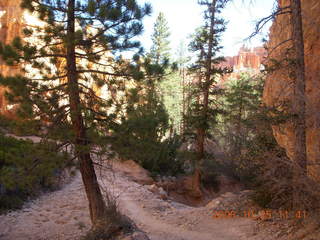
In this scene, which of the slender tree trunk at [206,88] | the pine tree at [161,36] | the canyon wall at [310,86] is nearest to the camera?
the canyon wall at [310,86]

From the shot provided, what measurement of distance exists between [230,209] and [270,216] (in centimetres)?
212

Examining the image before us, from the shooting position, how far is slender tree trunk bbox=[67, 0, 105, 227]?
20.7ft

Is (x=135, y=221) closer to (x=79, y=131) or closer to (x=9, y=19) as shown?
(x=79, y=131)

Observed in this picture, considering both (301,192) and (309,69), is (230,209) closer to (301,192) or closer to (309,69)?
(301,192)

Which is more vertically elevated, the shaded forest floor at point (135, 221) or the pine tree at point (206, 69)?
the pine tree at point (206, 69)

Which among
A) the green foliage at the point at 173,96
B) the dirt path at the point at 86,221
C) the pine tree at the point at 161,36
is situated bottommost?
the dirt path at the point at 86,221

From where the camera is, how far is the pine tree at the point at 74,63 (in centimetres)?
609

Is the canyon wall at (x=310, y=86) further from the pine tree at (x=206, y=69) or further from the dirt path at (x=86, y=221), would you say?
the pine tree at (x=206, y=69)

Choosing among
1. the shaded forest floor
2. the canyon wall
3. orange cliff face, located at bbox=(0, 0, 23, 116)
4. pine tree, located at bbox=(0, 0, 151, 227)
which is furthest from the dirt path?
orange cliff face, located at bbox=(0, 0, 23, 116)

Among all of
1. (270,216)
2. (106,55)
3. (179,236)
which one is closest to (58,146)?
(106,55)

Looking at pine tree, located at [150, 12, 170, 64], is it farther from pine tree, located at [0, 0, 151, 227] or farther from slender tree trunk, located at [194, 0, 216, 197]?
pine tree, located at [0, 0, 151, 227]
